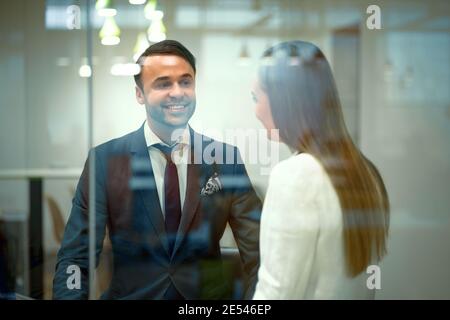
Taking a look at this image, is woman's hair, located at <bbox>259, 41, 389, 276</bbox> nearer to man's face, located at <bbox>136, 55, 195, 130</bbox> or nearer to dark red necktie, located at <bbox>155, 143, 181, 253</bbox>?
man's face, located at <bbox>136, 55, 195, 130</bbox>

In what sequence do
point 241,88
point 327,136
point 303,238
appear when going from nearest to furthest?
point 303,238, point 327,136, point 241,88

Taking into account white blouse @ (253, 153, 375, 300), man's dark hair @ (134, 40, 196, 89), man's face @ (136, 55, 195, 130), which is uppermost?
man's dark hair @ (134, 40, 196, 89)

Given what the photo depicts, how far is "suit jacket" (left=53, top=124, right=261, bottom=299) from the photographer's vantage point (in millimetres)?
3316

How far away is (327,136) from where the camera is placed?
3.05 meters

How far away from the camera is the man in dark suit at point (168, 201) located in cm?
330

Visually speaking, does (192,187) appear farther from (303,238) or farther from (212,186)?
(303,238)

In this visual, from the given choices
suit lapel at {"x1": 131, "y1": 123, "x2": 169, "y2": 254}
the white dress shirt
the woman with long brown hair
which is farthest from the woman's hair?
suit lapel at {"x1": 131, "y1": 123, "x2": 169, "y2": 254}

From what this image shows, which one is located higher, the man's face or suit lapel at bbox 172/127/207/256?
the man's face

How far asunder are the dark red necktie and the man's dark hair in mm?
367

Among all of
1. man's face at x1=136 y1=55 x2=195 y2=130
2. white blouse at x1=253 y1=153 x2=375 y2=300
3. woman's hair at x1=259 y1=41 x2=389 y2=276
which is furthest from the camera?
man's face at x1=136 y1=55 x2=195 y2=130

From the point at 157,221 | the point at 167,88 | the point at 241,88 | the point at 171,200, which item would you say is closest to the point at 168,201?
the point at 171,200

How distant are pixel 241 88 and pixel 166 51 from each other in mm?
417
